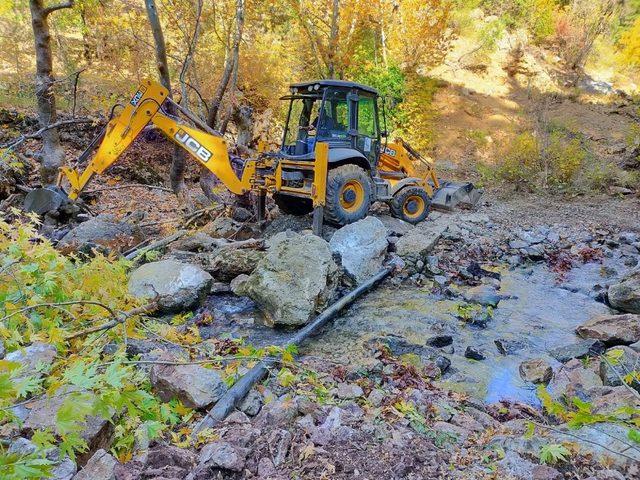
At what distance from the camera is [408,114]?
15867 mm

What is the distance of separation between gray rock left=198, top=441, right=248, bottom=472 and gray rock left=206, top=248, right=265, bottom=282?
3333 millimetres

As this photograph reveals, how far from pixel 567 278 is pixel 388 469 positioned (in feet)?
18.0

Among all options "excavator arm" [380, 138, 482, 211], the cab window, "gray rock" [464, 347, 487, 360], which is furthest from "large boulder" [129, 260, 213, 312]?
"excavator arm" [380, 138, 482, 211]

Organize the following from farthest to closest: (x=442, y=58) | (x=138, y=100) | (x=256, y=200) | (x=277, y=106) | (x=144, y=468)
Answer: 1. (x=442, y=58)
2. (x=277, y=106)
3. (x=256, y=200)
4. (x=138, y=100)
5. (x=144, y=468)

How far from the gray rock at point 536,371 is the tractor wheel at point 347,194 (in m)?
3.64

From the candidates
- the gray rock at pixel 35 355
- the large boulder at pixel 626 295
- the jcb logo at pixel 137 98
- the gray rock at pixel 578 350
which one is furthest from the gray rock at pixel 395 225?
Result: the gray rock at pixel 35 355

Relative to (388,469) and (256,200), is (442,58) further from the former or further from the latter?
(388,469)

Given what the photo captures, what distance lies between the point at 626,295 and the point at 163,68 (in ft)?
25.2

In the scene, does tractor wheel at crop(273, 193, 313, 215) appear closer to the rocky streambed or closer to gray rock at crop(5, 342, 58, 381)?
the rocky streambed

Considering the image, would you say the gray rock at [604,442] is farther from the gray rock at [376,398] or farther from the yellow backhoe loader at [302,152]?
the yellow backhoe loader at [302,152]

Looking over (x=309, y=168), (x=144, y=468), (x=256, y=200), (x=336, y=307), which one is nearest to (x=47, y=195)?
(x=256, y=200)

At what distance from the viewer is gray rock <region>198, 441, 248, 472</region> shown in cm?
203

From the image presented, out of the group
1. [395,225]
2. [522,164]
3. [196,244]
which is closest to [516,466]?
[196,244]

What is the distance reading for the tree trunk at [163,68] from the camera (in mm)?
6926
